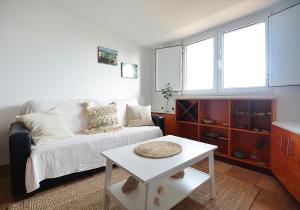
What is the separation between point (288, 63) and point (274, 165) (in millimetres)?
1185

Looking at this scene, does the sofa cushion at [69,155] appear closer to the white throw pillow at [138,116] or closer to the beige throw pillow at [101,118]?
the beige throw pillow at [101,118]

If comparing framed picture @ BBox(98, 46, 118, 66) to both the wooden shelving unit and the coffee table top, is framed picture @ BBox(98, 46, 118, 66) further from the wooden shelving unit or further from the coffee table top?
the coffee table top

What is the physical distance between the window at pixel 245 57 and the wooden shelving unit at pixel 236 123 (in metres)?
0.32

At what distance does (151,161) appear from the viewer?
3.79ft

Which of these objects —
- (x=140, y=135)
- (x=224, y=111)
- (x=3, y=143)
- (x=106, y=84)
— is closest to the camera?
(x=3, y=143)

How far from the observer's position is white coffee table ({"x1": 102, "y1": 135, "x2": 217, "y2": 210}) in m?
0.96

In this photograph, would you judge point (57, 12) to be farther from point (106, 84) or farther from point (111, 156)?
point (111, 156)

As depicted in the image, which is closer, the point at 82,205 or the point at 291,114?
the point at 82,205

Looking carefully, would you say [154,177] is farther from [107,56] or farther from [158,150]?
[107,56]

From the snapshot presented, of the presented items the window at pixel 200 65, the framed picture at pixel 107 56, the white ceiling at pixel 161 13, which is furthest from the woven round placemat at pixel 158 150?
the framed picture at pixel 107 56

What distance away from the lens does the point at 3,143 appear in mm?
2090

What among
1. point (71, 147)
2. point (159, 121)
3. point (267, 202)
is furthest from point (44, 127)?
point (267, 202)

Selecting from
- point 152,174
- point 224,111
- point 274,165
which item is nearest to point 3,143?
point 152,174

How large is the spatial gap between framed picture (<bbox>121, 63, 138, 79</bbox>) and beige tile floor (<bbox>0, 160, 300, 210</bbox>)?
7.05 ft
